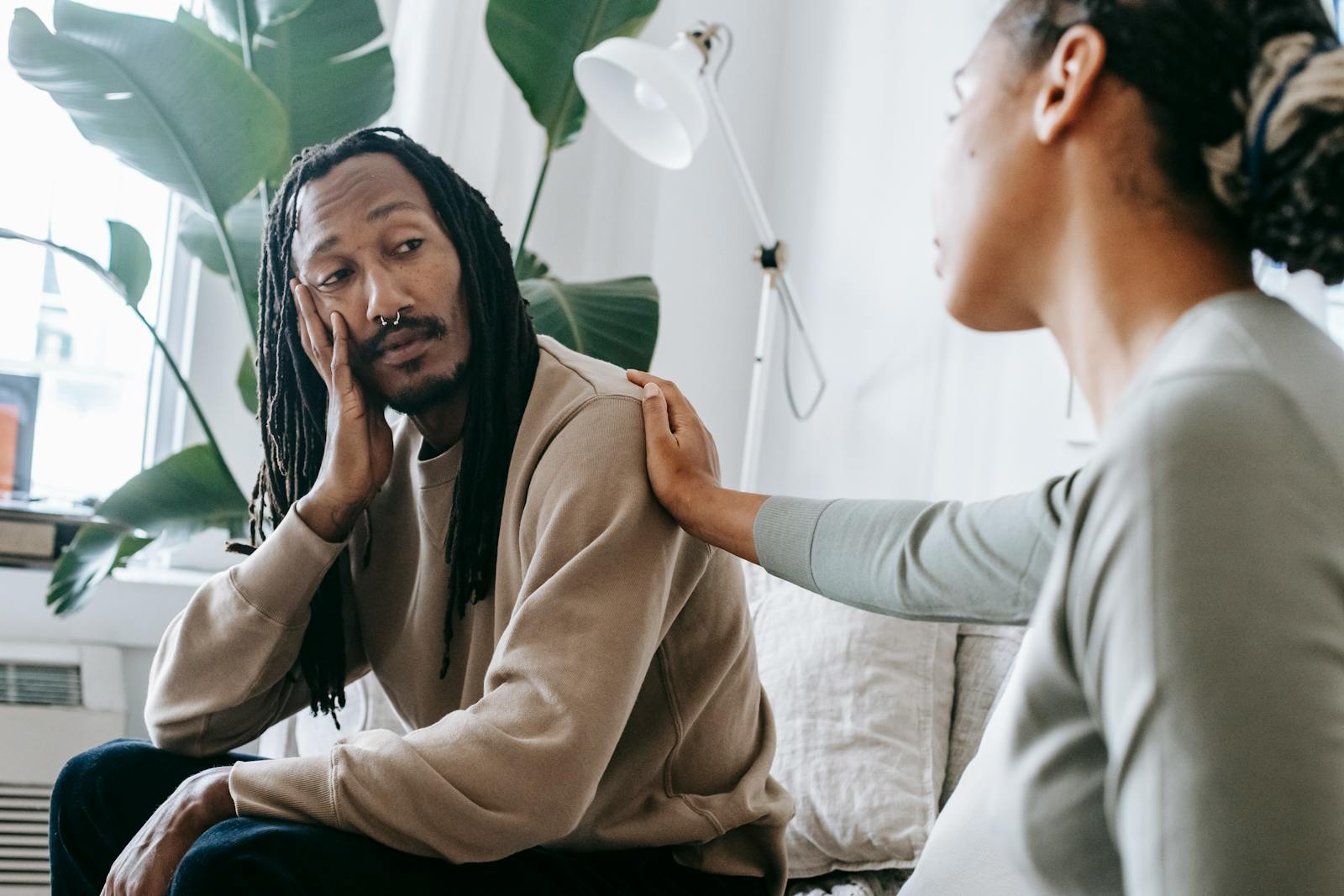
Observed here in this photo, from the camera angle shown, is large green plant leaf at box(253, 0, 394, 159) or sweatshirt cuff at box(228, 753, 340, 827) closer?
sweatshirt cuff at box(228, 753, 340, 827)

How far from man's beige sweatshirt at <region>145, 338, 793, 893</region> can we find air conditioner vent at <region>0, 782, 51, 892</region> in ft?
3.02

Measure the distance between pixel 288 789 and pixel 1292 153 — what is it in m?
0.85

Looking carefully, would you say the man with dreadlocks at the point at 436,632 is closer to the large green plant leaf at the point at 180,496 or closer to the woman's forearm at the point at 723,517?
the woman's forearm at the point at 723,517

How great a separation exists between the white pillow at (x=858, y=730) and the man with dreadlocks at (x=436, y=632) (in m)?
0.35

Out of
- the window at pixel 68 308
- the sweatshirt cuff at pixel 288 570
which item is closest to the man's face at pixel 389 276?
the sweatshirt cuff at pixel 288 570

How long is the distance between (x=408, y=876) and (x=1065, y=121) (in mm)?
740

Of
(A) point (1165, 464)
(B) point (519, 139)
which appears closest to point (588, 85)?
(B) point (519, 139)

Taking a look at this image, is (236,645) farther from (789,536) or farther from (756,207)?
(756,207)

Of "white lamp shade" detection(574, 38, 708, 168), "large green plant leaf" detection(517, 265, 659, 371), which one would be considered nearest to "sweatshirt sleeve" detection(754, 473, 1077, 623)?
"large green plant leaf" detection(517, 265, 659, 371)

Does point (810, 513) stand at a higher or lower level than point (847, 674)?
higher

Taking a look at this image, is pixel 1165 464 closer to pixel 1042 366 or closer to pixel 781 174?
pixel 1042 366

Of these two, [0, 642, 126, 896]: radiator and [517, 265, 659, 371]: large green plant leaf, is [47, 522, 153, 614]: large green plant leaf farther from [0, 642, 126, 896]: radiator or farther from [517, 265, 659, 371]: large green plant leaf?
[517, 265, 659, 371]: large green plant leaf

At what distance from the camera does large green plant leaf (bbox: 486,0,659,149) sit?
79.5 inches

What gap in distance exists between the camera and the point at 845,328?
2609 millimetres
